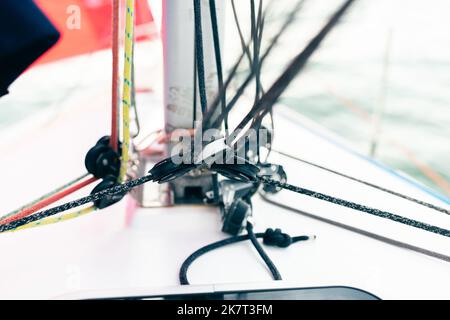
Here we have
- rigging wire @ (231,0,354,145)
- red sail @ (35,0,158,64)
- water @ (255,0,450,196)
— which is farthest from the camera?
red sail @ (35,0,158,64)

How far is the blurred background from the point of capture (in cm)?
51

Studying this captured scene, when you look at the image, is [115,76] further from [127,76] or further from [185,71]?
[185,71]

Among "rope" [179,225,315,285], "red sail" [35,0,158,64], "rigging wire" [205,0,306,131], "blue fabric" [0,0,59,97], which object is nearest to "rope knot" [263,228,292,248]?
"rope" [179,225,315,285]

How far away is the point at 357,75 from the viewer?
3.69 metres

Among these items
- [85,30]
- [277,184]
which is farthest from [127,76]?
[85,30]

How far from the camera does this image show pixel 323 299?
50 centimetres

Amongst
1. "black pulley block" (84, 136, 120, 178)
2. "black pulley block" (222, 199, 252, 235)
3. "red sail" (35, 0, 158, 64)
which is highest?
"red sail" (35, 0, 158, 64)

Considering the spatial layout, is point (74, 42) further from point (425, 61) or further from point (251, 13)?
point (425, 61)

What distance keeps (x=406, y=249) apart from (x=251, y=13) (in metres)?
0.43

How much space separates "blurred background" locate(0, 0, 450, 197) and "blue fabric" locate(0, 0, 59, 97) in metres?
0.16

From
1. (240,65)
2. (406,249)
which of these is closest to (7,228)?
(240,65)

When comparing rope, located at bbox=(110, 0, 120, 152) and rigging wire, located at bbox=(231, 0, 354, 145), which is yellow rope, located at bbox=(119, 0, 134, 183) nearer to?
rope, located at bbox=(110, 0, 120, 152)

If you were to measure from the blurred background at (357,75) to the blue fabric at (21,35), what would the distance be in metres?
0.16

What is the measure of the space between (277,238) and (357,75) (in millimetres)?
3393
